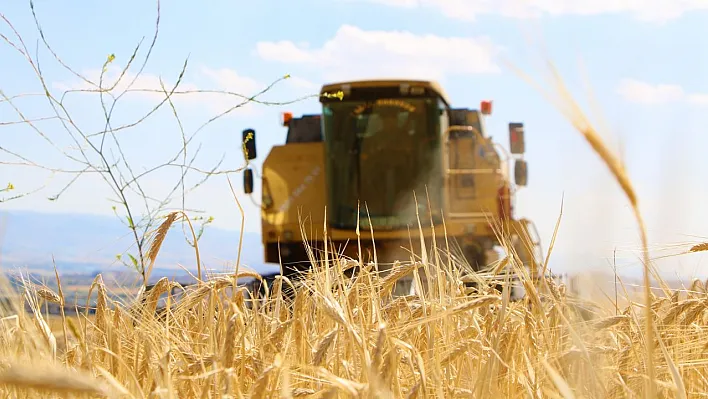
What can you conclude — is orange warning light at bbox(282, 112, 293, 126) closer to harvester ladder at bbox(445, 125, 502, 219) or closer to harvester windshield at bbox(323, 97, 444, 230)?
harvester windshield at bbox(323, 97, 444, 230)

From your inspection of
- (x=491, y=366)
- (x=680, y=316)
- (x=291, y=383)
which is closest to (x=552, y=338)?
(x=680, y=316)

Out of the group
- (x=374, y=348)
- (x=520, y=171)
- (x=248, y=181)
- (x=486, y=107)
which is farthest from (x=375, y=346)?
(x=486, y=107)

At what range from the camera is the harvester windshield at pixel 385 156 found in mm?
9281

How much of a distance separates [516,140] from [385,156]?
1590 mm

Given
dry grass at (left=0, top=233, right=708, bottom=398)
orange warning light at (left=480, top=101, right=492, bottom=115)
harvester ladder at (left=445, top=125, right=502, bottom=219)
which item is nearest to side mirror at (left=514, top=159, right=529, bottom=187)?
harvester ladder at (left=445, top=125, right=502, bottom=219)

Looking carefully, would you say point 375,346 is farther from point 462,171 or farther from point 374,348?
point 462,171

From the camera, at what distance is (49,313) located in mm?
2498

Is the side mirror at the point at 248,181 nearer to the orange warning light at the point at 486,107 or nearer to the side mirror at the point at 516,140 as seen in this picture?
the orange warning light at the point at 486,107

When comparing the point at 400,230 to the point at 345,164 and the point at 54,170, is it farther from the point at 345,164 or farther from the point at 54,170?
the point at 54,170

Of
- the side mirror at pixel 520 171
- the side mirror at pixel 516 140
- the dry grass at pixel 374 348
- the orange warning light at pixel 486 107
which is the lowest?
the dry grass at pixel 374 348

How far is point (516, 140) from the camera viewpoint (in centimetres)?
902

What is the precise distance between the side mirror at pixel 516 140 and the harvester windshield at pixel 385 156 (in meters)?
0.89

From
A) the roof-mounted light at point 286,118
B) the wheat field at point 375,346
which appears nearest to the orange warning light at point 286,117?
the roof-mounted light at point 286,118

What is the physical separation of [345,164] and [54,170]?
6.02 metres
